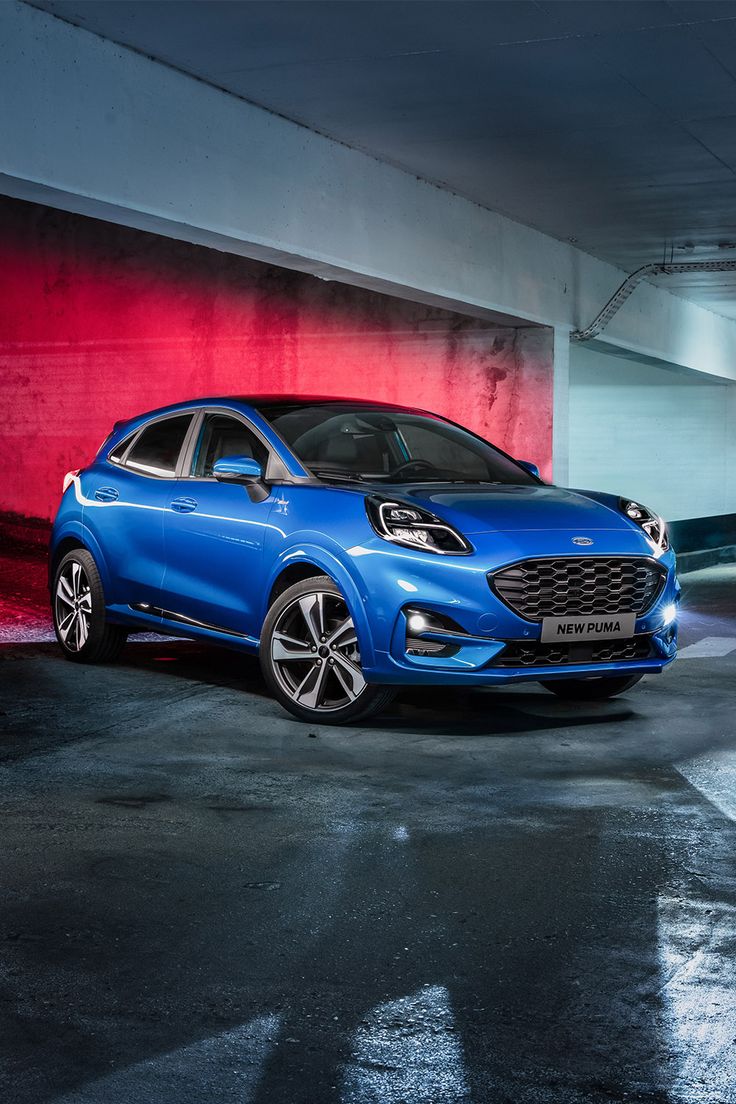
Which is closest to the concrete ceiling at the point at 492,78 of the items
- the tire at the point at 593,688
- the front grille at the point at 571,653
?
the front grille at the point at 571,653

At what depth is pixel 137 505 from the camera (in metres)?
8.18

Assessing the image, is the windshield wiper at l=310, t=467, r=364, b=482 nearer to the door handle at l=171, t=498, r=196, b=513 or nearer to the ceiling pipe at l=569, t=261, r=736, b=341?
the door handle at l=171, t=498, r=196, b=513

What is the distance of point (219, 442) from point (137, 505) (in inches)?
25.4

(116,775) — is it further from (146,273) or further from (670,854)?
(146,273)

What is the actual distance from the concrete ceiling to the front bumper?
2988mm

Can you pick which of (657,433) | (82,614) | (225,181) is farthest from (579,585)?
(657,433)

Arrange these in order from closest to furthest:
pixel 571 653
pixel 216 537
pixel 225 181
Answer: pixel 571 653
pixel 216 537
pixel 225 181

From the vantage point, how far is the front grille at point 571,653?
6.62 metres

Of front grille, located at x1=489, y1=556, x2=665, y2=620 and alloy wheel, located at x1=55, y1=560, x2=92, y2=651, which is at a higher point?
front grille, located at x1=489, y1=556, x2=665, y2=620

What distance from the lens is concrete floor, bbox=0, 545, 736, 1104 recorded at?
3.11m

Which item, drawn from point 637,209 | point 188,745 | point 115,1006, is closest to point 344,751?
point 188,745

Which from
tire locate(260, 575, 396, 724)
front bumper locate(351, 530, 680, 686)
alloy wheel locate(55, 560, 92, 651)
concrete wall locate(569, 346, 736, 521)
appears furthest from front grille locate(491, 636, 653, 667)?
concrete wall locate(569, 346, 736, 521)

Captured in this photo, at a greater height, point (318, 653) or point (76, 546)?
point (76, 546)

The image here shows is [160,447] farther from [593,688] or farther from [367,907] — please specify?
[367,907]
